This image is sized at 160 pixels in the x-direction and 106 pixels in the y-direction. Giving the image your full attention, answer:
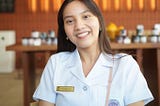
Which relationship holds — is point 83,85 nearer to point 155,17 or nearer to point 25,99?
point 25,99

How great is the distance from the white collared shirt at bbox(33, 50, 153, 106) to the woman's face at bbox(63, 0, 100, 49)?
0.33 ft

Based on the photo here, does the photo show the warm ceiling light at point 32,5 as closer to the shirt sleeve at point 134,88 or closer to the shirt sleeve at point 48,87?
the shirt sleeve at point 48,87

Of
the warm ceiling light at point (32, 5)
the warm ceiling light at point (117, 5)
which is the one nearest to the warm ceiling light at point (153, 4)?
the warm ceiling light at point (117, 5)

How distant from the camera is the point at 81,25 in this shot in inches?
45.4

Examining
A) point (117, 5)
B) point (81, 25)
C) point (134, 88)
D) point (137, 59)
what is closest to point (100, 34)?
point (81, 25)

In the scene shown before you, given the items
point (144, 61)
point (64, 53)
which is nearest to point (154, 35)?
point (144, 61)

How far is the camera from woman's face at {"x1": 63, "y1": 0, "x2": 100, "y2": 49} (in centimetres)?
116

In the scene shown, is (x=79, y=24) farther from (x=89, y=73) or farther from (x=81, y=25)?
(x=89, y=73)

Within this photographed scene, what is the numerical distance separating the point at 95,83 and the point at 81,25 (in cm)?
22

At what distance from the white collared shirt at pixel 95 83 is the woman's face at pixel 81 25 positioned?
0.10m

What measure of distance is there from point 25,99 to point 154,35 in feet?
4.54

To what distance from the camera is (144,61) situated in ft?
10.5

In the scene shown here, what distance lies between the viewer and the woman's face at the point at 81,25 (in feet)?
3.81

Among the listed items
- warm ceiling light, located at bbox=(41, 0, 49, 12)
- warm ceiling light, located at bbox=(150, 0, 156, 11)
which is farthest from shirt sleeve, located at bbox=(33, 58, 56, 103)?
warm ceiling light, located at bbox=(150, 0, 156, 11)
